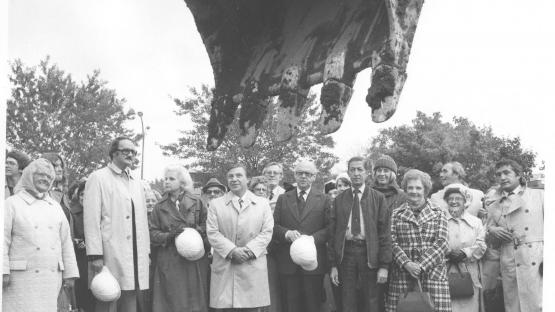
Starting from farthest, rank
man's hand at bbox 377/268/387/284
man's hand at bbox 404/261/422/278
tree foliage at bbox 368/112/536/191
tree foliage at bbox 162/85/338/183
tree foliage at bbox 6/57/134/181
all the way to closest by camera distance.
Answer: tree foliage at bbox 368/112/536/191 → tree foliage at bbox 6/57/134/181 → man's hand at bbox 377/268/387/284 → man's hand at bbox 404/261/422/278 → tree foliage at bbox 162/85/338/183

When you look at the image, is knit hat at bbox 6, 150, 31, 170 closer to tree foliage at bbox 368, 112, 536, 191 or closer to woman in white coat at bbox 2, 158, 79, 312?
woman in white coat at bbox 2, 158, 79, 312

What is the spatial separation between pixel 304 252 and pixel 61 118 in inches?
431

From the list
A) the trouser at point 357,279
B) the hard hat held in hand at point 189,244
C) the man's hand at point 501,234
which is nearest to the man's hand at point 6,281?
the hard hat held in hand at point 189,244

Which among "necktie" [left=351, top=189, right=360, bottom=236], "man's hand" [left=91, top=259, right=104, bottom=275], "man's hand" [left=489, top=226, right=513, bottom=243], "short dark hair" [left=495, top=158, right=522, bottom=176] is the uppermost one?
"short dark hair" [left=495, top=158, right=522, bottom=176]

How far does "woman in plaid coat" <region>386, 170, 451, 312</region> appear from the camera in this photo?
5.28 m

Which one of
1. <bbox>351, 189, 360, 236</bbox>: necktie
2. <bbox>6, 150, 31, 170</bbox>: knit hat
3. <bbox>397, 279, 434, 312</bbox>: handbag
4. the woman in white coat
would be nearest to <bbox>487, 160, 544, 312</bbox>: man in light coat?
<bbox>397, 279, 434, 312</bbox>: handbag

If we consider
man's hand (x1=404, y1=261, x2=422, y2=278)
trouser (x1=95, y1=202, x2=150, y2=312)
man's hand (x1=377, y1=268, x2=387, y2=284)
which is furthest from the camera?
man's hand (x1=377, y1=268, x2=387, y2=284)

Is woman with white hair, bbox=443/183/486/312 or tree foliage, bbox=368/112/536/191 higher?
tree foliage, bbox=368/112/536/191

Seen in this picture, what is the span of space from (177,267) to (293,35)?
4027mm

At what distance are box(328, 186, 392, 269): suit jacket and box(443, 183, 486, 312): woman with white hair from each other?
2.14 feet

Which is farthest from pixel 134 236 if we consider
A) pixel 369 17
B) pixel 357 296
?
pixel 369 17

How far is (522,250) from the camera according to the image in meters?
5.59

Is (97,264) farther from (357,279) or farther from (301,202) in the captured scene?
(357,279)

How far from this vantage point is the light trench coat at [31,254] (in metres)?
4.36
